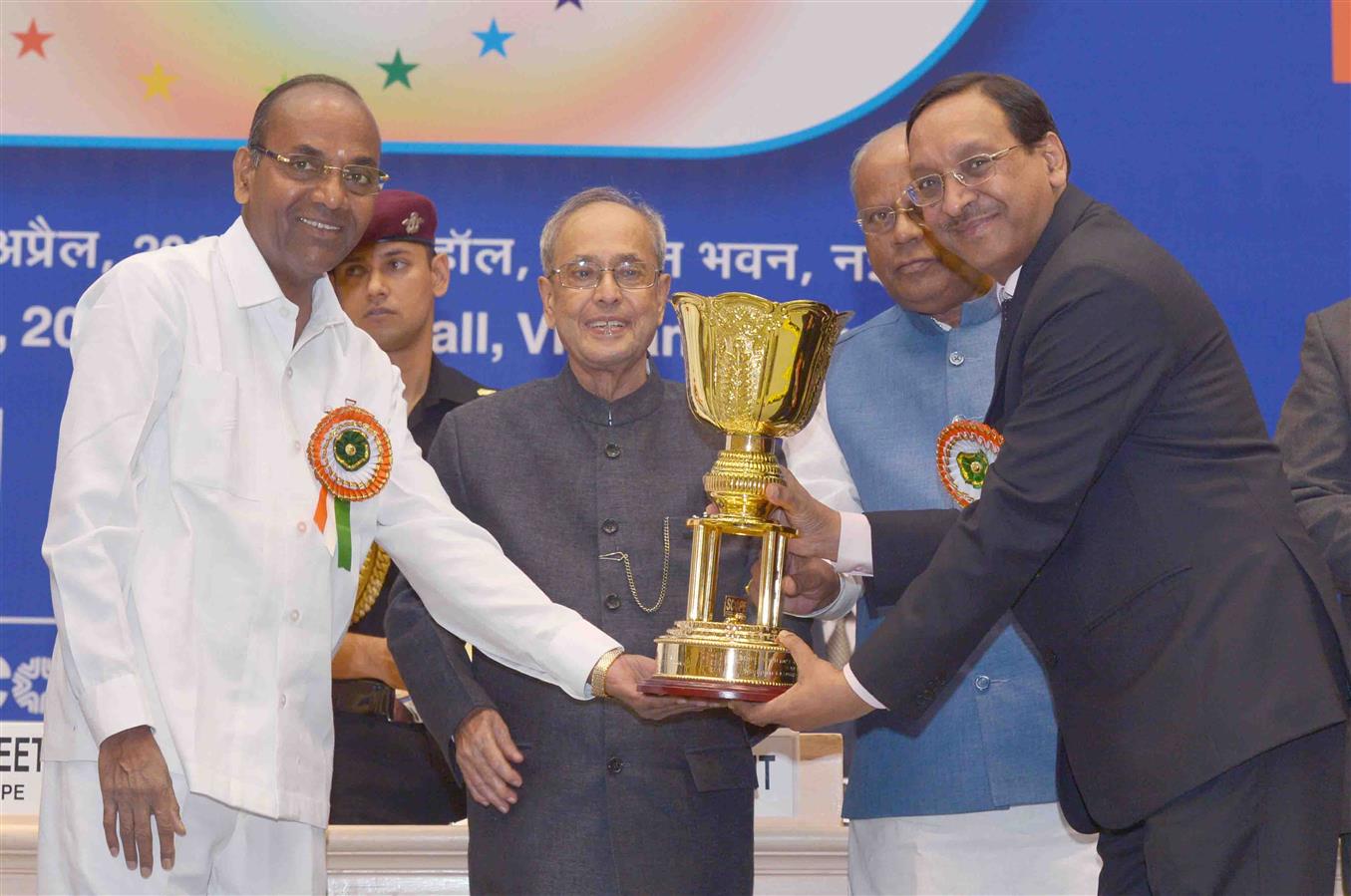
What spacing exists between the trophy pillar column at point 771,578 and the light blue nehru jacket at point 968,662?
0.42m

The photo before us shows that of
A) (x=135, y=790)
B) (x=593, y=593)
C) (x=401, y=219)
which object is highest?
(x=401, y=219)

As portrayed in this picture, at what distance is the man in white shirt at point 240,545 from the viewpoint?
2.48 meters

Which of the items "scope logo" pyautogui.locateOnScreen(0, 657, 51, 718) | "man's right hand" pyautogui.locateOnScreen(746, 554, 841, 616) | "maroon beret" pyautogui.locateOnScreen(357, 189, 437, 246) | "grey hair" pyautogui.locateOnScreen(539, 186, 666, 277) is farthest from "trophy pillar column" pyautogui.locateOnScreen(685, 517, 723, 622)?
"scope logo" pyautogui.locateOnScreen(0, 657, 51, 718)

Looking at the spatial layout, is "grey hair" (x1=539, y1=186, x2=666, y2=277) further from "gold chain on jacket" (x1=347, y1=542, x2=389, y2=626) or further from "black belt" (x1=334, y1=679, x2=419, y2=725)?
"black belt" (x1=334, y1=679, x2=419, y2=725)

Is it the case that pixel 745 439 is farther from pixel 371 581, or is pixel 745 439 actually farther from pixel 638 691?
pixel 371 581

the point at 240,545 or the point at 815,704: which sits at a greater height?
the point at 240,545

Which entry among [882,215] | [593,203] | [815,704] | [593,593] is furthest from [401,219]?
[815,704]

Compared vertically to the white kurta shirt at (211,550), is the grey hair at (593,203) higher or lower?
higher

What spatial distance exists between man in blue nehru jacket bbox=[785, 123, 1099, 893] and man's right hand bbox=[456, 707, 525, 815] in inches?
30.2

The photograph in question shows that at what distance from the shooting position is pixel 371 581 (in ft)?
12.6

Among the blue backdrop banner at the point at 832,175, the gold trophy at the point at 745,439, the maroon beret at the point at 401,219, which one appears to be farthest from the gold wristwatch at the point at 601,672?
the blue backdrop banner at the point at 832,175

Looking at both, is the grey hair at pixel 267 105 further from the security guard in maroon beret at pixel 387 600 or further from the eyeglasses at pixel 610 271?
the security guard in maroon beret at pixel 387 600

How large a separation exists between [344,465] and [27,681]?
2.12 meters

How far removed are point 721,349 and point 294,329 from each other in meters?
0.80
